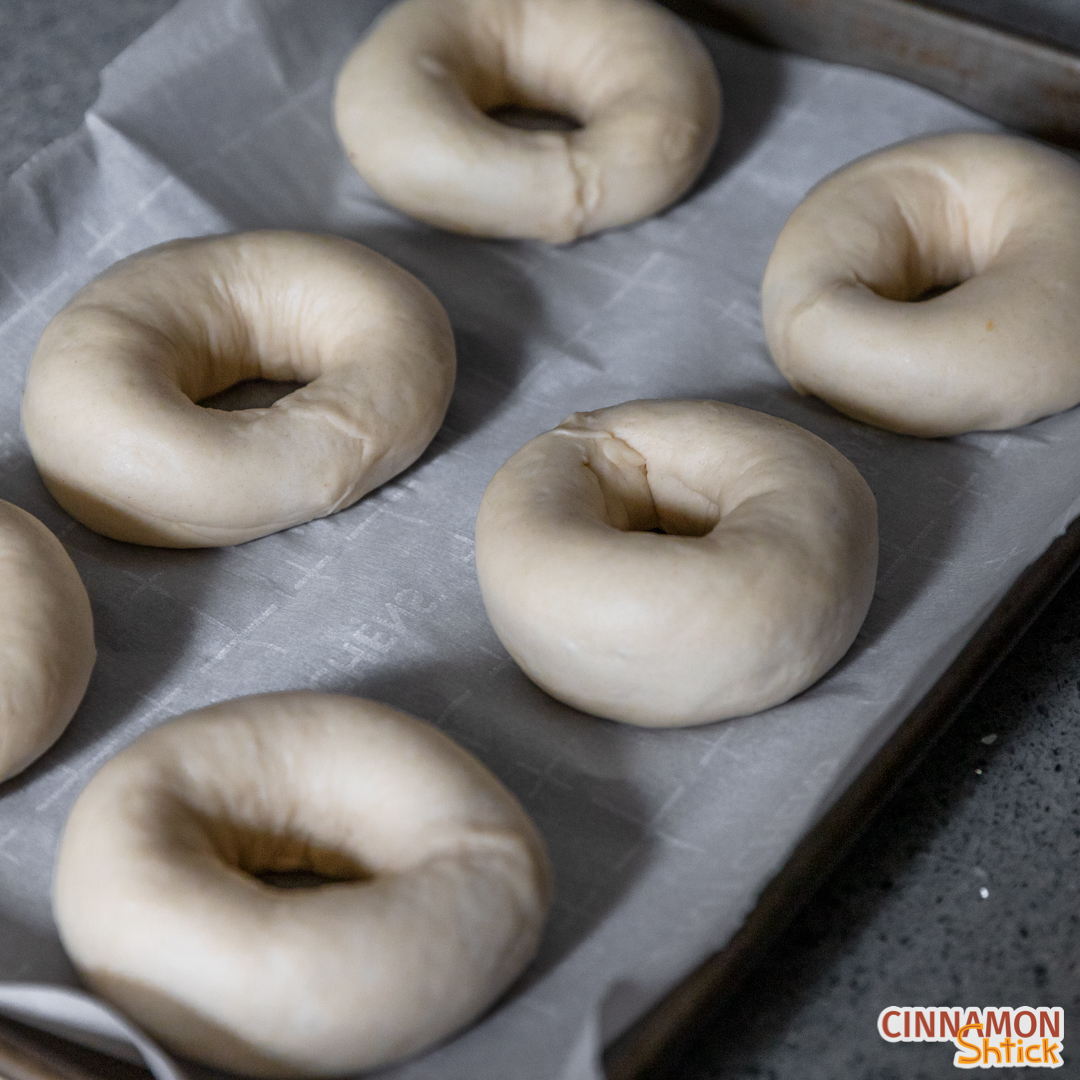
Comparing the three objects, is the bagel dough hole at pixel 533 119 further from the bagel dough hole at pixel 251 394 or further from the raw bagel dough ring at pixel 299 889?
the raw bagel dough ring at pixel 299 889

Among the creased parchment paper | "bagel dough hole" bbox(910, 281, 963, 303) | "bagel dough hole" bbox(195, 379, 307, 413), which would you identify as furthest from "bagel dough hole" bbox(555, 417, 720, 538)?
"bagel dough hole" bbox(910, 281, 963, 303)

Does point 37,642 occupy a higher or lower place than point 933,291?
higher

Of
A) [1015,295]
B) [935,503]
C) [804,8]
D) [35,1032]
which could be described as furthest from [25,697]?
[804,8]

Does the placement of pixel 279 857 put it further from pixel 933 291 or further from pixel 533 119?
pixel 533 119

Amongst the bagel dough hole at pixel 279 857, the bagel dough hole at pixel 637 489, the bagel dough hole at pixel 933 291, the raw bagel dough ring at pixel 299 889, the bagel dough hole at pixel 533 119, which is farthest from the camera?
the bagel dough hole at pixel 533 119

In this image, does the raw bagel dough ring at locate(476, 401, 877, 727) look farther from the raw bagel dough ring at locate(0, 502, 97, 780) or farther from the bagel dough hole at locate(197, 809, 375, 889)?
the raw bagel dough ring at locate(0, 502, 97, 780)

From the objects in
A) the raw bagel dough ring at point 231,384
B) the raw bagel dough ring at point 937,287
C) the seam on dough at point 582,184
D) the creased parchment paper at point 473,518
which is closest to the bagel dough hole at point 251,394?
the raw bagel dough ring at point 231,384

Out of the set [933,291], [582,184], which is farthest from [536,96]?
[933,291]
